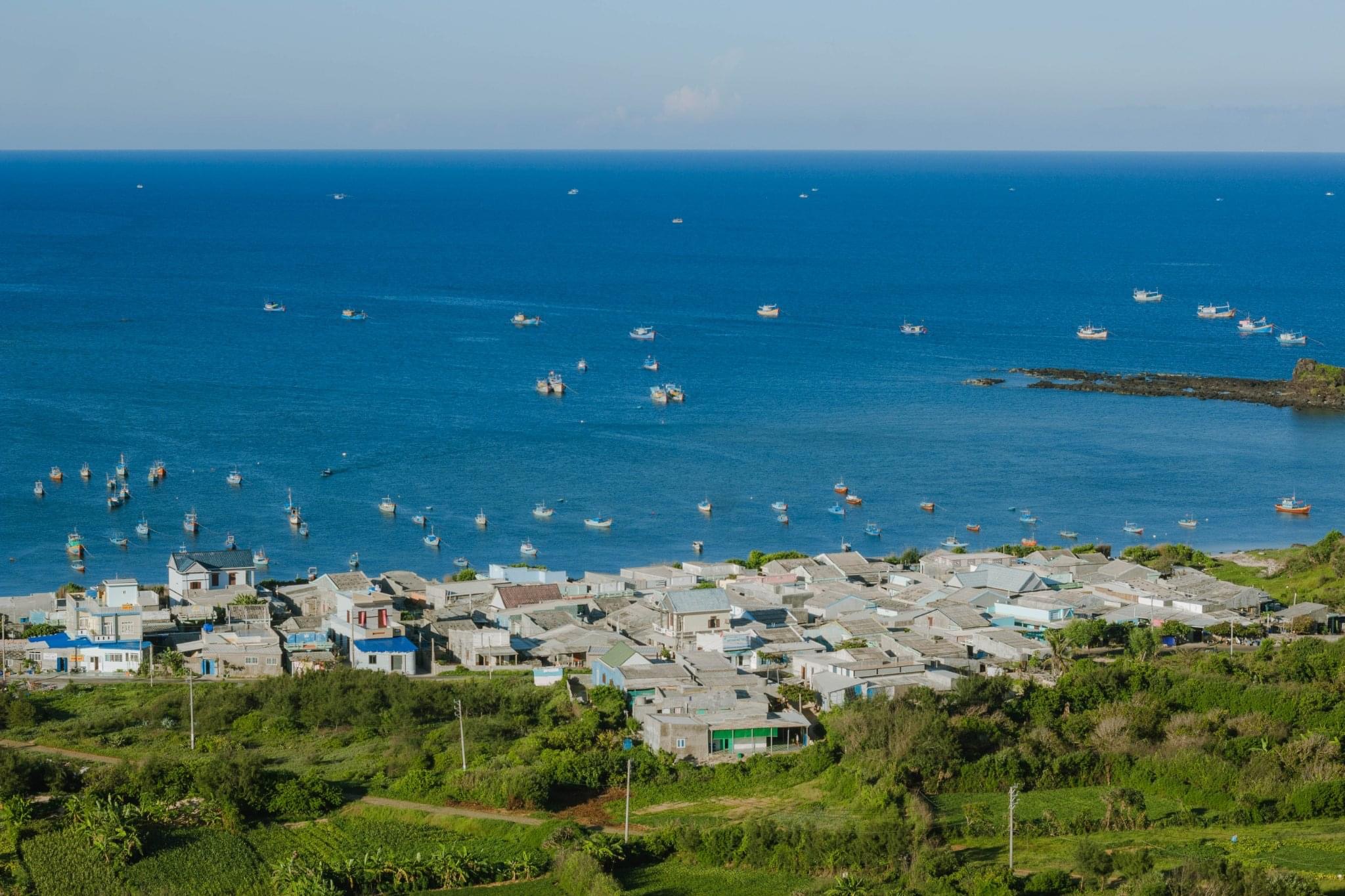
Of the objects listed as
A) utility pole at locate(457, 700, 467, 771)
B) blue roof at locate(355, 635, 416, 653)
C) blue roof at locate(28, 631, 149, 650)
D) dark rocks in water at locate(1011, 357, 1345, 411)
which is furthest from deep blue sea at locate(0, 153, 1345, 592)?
utility pole at locate(457, 700, 467, 771)

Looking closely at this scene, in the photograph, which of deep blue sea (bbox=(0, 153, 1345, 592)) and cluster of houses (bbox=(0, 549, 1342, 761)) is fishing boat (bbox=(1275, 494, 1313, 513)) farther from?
cluster of houses (bbox=(0, 549, 1342, 761))

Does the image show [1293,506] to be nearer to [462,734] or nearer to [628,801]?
[462,734]

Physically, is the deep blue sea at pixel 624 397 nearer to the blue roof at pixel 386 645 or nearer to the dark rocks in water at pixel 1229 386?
the dark rocks in water at pixel 1229 386

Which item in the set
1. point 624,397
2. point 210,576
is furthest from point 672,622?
point 624,397

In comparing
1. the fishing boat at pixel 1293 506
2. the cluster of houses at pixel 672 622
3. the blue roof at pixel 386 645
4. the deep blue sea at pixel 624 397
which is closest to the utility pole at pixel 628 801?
the cluster of houses at pixel 672 622

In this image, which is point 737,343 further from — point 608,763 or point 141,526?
point 608,763

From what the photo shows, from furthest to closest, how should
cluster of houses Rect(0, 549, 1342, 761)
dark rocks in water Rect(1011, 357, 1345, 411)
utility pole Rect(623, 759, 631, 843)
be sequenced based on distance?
dark rocks in water Rect(1011, 357, 1345, 411) < cluster of houses Rect(0, 549, 1342, 761) < utility pole Rect(623, 759, 631, 843)

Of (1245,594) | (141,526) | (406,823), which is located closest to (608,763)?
(406,823)
